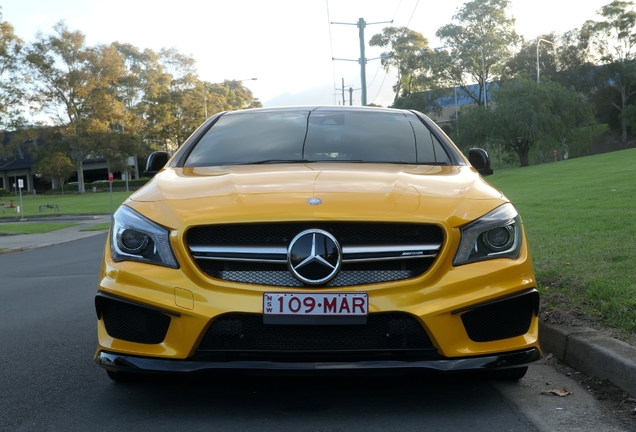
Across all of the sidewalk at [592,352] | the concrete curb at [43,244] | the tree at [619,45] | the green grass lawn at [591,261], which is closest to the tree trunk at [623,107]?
the tree at [619,45]

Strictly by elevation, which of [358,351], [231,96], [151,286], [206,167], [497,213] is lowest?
[358,351]

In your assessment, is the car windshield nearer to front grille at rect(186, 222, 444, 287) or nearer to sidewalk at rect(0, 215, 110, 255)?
front grille at rect(186, 222, 444, 287)

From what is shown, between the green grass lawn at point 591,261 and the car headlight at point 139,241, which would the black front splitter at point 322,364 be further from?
the green grass lawn at point 591,261

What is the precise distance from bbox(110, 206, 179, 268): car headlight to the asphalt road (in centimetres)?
60

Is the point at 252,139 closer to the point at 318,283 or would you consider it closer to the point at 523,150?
the point at 318,283

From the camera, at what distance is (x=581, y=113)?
174 ft

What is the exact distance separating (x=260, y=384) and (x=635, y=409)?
72.2 inches

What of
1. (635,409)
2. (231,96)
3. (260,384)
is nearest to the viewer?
(635,409)

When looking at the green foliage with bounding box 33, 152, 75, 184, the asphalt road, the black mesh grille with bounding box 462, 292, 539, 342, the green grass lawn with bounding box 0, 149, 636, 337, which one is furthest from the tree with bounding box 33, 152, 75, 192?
the black mesh grille with bounding box 462, 292, 539, 342

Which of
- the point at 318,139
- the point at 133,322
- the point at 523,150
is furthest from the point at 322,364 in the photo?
the point at 523,150

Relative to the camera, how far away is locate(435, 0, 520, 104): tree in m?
67.6

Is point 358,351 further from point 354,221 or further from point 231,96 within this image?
point 231,96

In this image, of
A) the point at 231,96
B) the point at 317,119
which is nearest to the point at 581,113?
the point at 317,119

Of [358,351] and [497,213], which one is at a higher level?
[497,213]
